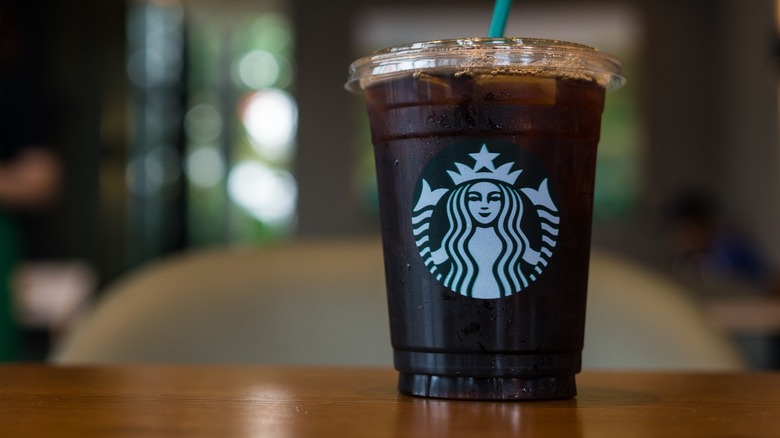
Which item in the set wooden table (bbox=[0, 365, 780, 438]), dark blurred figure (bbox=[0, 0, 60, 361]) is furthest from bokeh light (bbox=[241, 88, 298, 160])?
wooden table (bbox=[0, 365, 780, 438])

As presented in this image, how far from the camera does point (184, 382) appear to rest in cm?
61

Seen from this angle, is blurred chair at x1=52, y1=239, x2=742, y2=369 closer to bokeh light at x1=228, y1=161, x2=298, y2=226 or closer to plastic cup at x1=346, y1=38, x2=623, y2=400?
plastic cup at x1=346, y1=38, x2=623, y2=400

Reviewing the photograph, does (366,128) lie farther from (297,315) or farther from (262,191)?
(297,315)

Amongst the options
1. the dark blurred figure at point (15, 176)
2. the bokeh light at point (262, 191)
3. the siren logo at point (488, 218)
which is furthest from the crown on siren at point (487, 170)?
the bokeh light at point (262, 191)

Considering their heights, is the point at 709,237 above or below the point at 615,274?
below

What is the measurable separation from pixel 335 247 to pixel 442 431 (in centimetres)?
84

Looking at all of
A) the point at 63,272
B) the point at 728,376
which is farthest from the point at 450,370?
the point at 63,272

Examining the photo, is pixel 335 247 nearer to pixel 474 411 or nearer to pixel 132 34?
pixel 474 411

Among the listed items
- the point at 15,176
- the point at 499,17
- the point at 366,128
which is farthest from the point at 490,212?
the point at 366,128

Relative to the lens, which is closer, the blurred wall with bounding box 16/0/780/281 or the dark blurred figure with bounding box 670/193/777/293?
the dark blurred figure with bounding box 670/193/777/293

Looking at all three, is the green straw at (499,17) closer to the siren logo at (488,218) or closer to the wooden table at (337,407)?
the siren logo at (488,218)

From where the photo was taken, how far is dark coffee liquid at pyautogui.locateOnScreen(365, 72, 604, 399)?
1.80 feet

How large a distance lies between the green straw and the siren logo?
0.09 metres

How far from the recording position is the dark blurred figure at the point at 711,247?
5219mm
